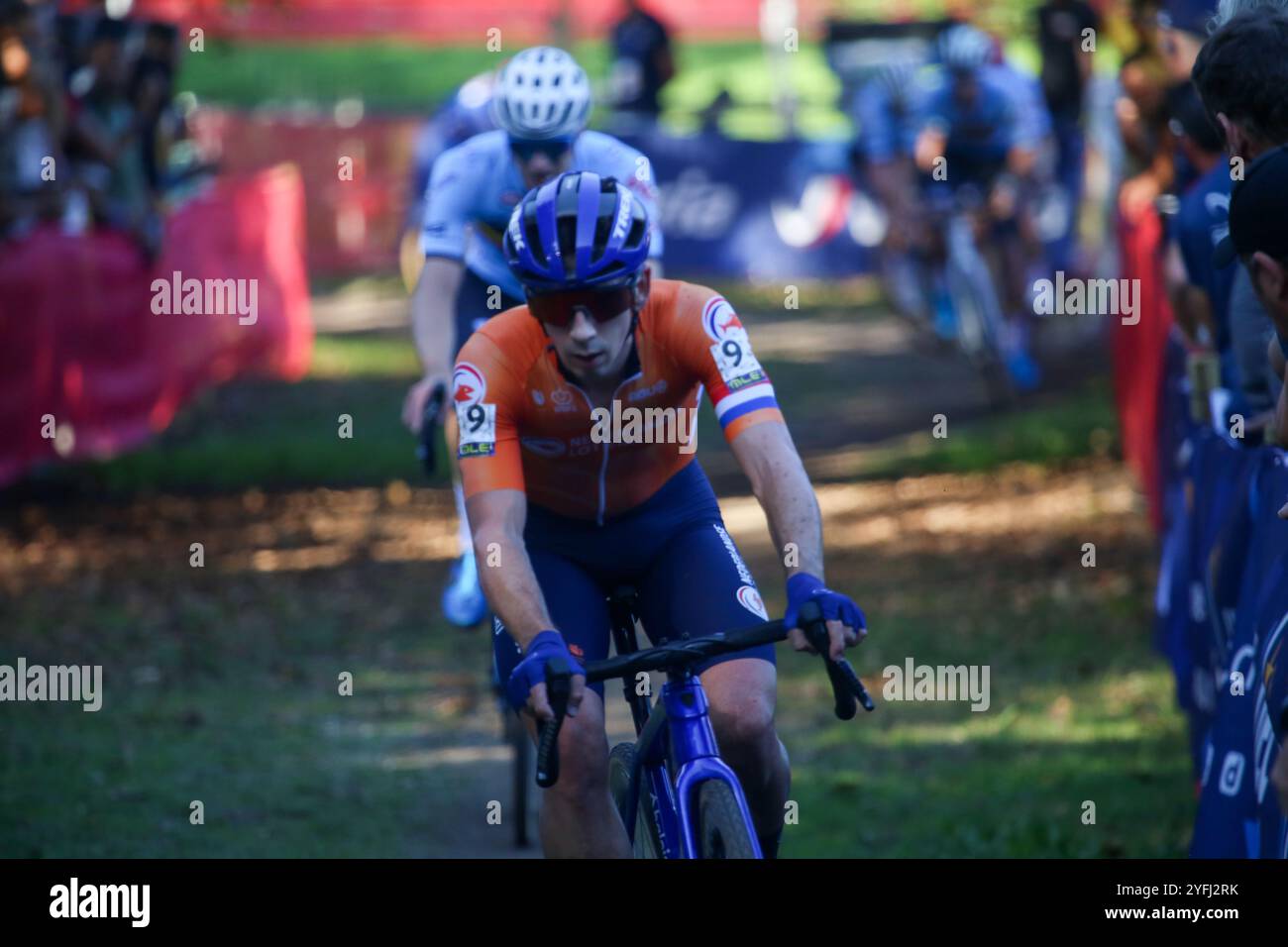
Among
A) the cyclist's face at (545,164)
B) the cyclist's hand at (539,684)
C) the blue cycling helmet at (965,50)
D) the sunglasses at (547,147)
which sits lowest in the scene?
the cyclist's hand at (539,684)

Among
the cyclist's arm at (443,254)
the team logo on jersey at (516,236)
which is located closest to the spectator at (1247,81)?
the team logo on jersey at (516,236)

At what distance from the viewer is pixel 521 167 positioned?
6.64 metres

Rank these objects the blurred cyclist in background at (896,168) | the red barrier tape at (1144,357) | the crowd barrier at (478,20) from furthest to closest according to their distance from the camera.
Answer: the crowd barrier at (478,20)
the blurred cyclist in background at (896,168)
the red barrier tape at (1144,357)

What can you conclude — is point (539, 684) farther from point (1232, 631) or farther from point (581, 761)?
point (1232, 631)

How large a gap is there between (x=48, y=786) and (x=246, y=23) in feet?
92.7

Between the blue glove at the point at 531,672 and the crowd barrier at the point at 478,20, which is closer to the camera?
the blue glove at the point at 531,672

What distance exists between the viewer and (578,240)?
454 centimetres

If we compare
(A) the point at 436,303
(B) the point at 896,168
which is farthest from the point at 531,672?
(B) the point at 896,168

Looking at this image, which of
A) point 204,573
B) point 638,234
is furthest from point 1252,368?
point 204,573

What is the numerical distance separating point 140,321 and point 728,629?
32.9ft

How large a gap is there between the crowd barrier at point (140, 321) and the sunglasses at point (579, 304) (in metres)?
7.63

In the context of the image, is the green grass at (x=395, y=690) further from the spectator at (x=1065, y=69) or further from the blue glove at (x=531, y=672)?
the spectator at (x=1065, y=69)

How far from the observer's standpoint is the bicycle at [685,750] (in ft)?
13.2

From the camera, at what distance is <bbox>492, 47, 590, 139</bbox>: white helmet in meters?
6.47
